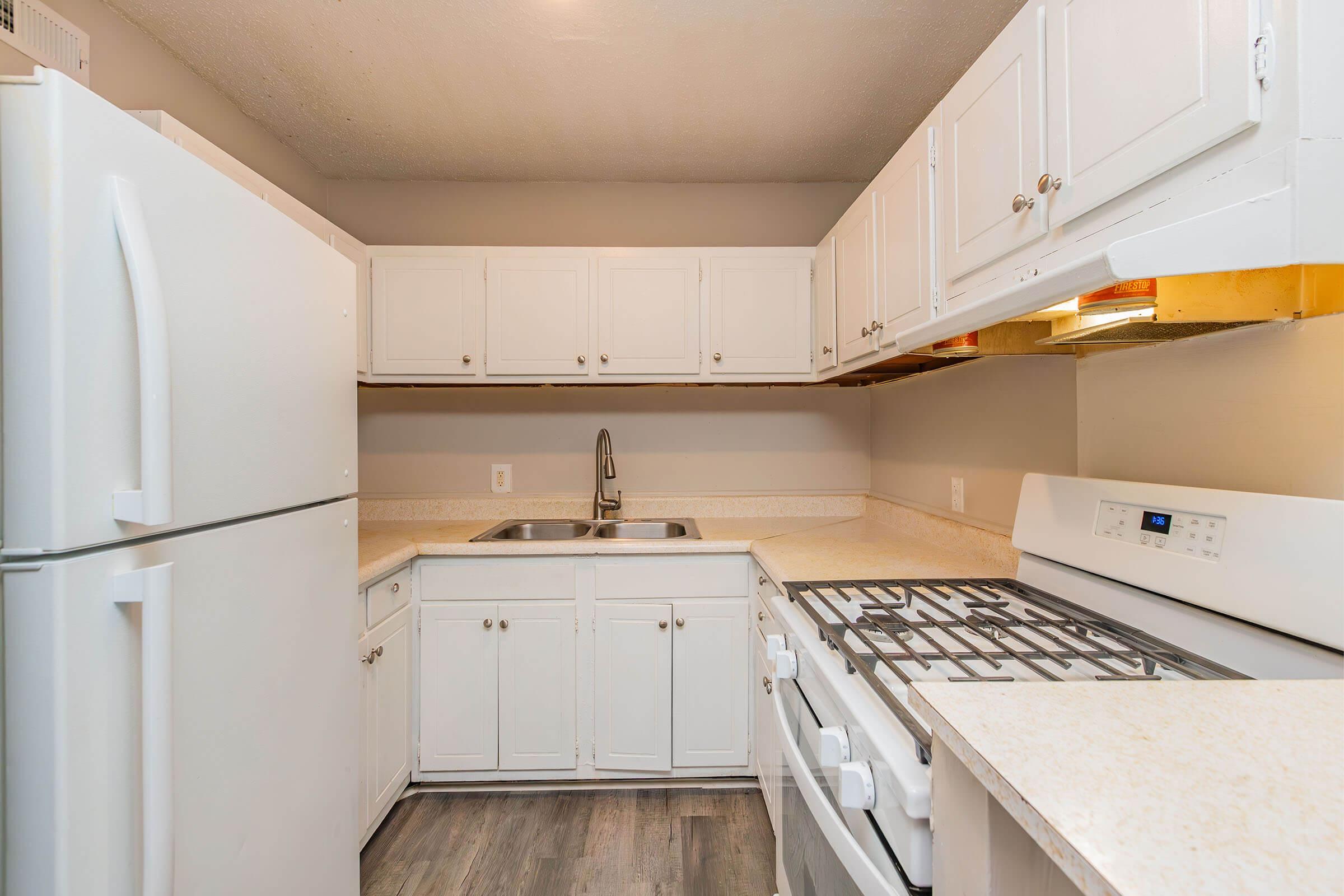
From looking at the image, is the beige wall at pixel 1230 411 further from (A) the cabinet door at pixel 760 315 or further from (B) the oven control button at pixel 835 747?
(A) the cabinet door at pixel 760 315

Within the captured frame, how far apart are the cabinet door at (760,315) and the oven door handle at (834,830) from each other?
1513 mm

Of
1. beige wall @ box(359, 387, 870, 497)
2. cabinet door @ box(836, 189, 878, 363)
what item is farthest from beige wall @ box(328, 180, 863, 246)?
cabinet door @ box(836, 189, 878, 363)

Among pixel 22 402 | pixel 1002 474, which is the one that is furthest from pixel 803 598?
pixel 22 402

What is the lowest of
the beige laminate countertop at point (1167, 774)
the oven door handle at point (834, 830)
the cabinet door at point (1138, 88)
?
the oven door handle at point (834, 830)

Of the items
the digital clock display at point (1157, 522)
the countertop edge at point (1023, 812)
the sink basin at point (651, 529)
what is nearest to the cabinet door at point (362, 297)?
the sink basin at point (651, 529)

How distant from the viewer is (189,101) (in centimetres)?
184

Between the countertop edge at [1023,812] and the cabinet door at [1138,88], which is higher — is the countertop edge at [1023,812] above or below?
below

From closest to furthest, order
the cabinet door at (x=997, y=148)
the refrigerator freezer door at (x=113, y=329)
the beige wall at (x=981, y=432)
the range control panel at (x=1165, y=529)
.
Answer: the refrigerator freezer door at (x=113, y=329) < the range control panel at (x=1165, y=529) < the cabinet door at (x=997, y=148) < the beige wall at (x=981, y=432)

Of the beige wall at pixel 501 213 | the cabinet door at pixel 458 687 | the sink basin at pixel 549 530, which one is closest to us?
the cabinet door at pixel 458 687

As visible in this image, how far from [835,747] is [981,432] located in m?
1.33

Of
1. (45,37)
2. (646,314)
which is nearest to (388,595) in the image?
(646,314)

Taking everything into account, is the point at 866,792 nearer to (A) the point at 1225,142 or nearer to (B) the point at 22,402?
(A) the point at 1225,142

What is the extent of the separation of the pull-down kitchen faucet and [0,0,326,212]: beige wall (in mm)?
1644

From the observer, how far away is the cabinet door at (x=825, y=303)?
2119mm
